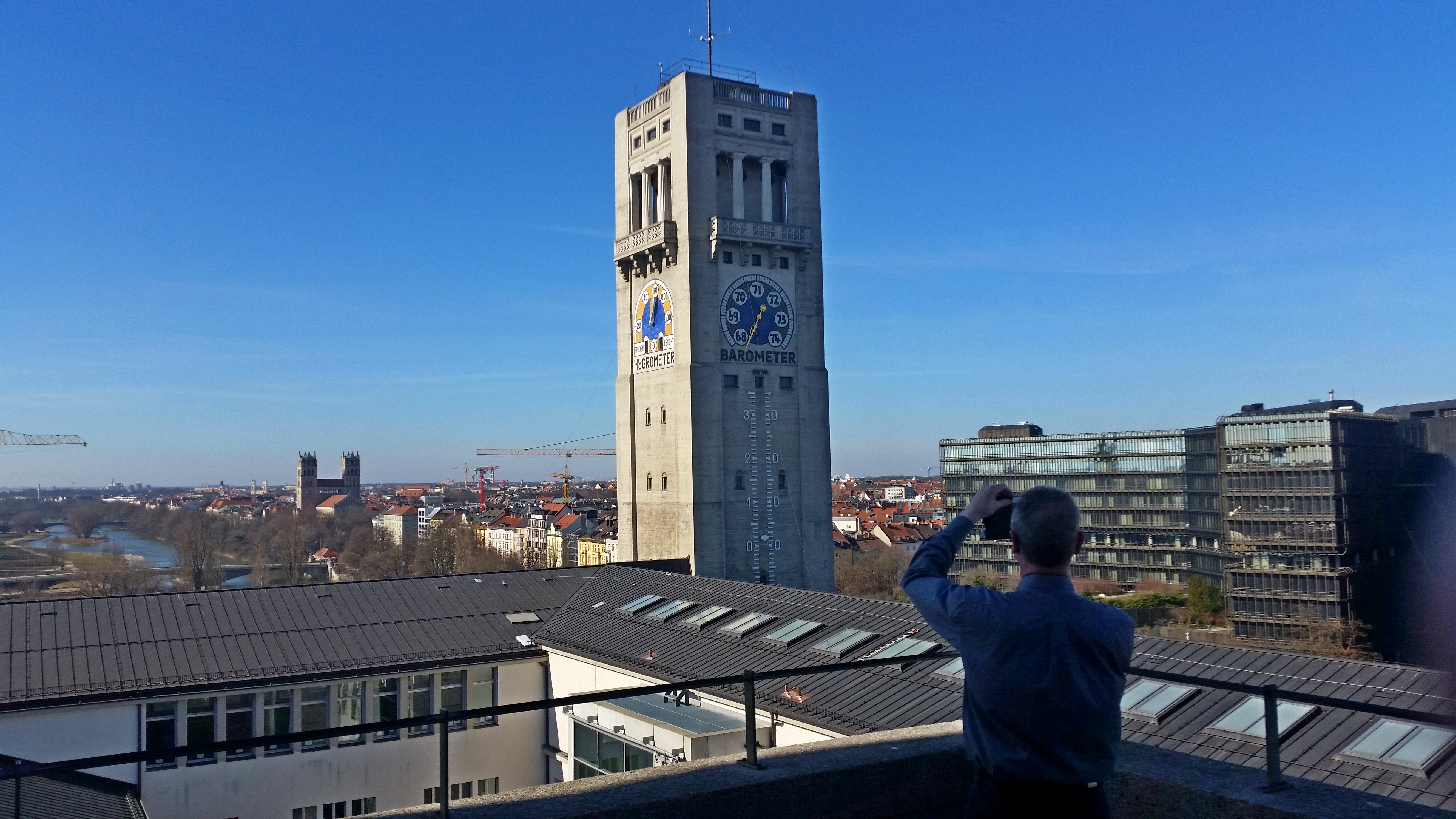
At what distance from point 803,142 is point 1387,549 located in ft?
143

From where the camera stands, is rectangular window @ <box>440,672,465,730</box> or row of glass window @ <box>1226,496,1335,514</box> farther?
row of glass window @ <box>1226,496,1335,514</box>

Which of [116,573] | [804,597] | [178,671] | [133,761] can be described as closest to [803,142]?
[804,597]

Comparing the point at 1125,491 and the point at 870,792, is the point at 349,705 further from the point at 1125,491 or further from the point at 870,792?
the point at 1125,491

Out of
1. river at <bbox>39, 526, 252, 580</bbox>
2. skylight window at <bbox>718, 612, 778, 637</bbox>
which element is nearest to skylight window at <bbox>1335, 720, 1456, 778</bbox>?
skylight window at <bbox>718, 612, 778, 637</bbox>

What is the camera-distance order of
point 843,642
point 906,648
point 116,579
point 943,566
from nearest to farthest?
point 943,566 → point 906,648 → point 843,642 → point 116,579

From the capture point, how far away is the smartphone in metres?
3.20

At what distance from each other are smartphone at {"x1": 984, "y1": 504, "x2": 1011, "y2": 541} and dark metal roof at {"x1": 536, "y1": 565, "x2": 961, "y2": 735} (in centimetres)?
1012

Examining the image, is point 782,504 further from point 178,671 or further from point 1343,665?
point 1343,665

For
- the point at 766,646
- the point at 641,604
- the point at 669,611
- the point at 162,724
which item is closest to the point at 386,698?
the point at 162,724

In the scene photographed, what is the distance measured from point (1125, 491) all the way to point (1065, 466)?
588 centimetres

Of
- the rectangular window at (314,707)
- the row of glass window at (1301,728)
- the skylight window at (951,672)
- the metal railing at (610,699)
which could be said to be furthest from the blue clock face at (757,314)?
the metal railing at (610,699)

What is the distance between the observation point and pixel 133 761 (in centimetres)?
385

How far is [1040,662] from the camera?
299cm

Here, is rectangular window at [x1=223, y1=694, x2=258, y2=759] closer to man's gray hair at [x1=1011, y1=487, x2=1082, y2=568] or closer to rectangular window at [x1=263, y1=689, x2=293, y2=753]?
rectangular window at [x1=263, y1=689, x2=293, y2=753]
